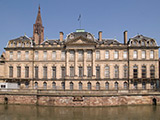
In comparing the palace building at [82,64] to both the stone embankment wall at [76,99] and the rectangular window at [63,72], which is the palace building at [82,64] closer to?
the rectangular window at [63,72]

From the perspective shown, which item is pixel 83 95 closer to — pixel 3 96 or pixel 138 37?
pixel 3 96

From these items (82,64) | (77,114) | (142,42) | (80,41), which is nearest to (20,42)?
(80,41)

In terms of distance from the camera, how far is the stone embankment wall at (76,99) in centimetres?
2862

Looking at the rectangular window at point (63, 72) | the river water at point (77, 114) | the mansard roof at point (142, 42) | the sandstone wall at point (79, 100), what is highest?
the mansard roof at point (142, 42)

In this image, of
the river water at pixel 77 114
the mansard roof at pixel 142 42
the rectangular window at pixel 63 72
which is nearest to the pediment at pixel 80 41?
the rectangular window at pixel 63 72

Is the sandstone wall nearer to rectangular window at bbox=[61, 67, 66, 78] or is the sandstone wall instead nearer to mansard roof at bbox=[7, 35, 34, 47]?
rectangular window at bbox=[61, 67, 66, 78]

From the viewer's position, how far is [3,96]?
101ft

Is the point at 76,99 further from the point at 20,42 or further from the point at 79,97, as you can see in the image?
the point at 20,42

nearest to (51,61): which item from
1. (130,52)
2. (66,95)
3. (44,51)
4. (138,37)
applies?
(44,51)

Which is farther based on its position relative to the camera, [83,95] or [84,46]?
[84,46]

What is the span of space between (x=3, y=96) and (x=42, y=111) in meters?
10.6

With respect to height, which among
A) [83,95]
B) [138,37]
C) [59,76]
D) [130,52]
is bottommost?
[83,95]

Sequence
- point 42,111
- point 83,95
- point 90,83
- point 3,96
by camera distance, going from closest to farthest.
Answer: point 42,111
point 83,95
point 3,96
point 90,83

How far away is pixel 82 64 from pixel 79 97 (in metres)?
10.8
